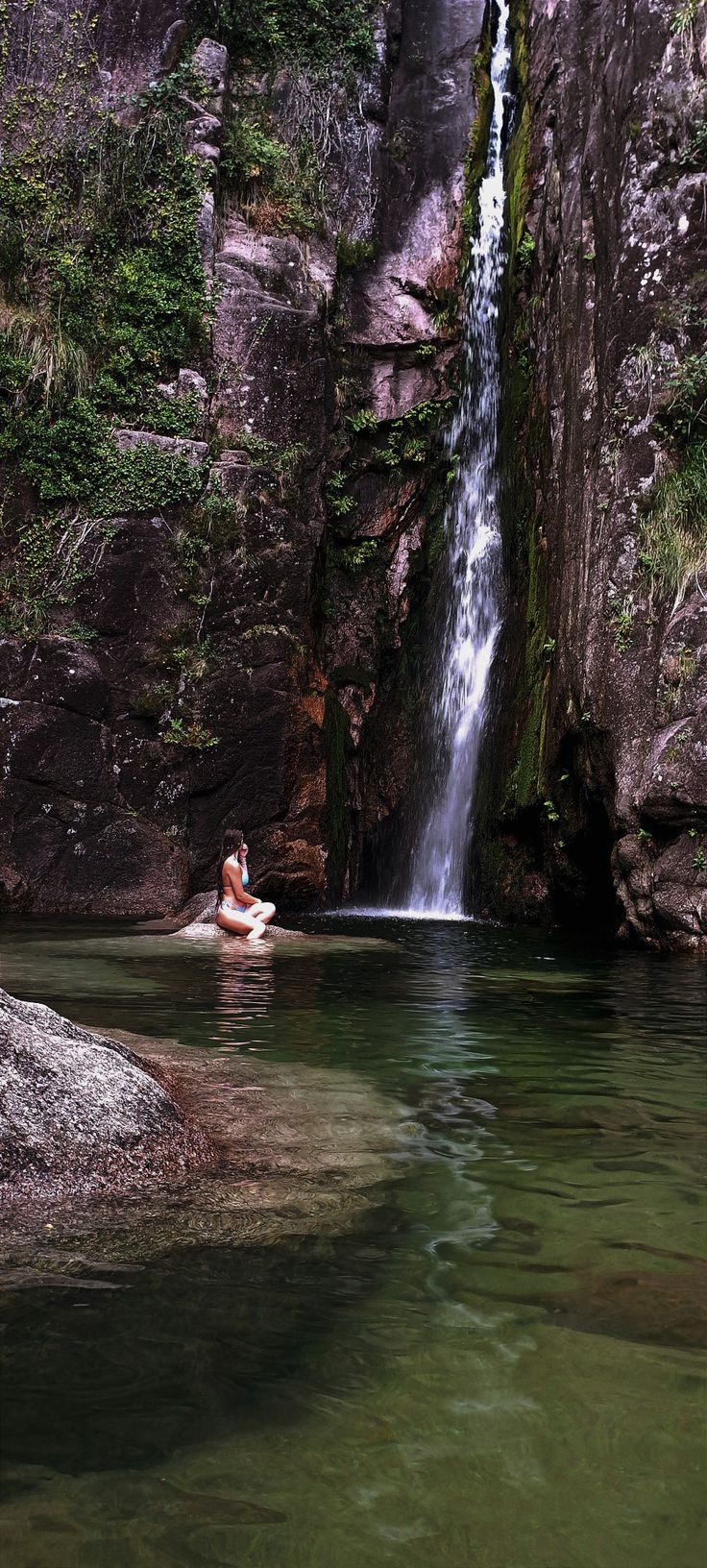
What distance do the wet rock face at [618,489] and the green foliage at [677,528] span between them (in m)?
0.09

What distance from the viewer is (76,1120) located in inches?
139

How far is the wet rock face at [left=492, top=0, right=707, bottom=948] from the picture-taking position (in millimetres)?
11773

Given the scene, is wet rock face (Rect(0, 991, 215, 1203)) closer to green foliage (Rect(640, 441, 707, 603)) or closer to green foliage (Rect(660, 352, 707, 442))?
green foliage (Rect(640, 441, 707, 603))

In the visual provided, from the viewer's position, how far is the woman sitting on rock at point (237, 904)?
11742mm

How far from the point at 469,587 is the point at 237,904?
8368mm

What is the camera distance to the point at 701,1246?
3.16 metres

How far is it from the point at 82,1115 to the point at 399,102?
20774 mm

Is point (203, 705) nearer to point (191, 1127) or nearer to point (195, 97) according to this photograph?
point (195, 97)

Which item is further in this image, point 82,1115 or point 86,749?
point 86,749

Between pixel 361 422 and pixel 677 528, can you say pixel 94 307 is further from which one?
pixel 677 528

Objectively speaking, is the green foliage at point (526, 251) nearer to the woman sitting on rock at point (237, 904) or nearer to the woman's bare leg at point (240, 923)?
the woman sitting on rock at point (237, 904)

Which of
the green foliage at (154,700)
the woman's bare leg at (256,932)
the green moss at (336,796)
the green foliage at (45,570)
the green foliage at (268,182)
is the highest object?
the green foliage at (268,182)

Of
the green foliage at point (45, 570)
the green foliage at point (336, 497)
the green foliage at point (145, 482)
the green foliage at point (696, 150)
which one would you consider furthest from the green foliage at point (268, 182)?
the green foliage at point (696, 150)

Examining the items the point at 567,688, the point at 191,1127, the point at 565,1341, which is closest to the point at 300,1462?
the point at 565,1341
